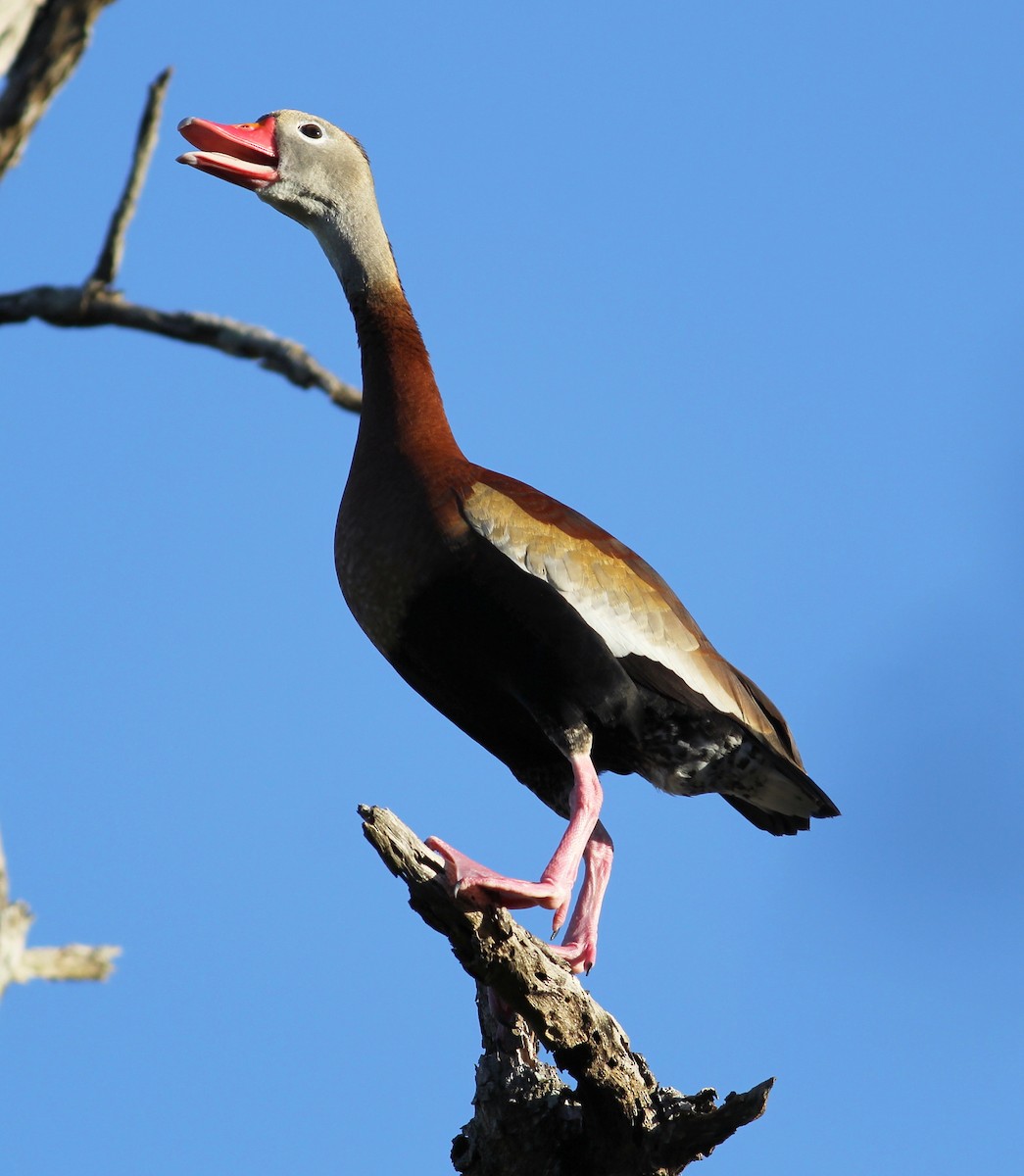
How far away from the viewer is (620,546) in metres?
5.56

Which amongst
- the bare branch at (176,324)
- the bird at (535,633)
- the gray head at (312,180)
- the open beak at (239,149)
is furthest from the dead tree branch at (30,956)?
the open beak at (239,149)

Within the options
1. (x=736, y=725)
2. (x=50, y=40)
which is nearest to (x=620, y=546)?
(x=736, y=725)

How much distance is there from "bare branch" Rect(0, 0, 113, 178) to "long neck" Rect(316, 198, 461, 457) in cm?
259

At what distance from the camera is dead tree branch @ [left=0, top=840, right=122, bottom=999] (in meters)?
2.47

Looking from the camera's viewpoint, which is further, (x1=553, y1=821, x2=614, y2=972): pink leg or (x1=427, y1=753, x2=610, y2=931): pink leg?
(x1=553, y1=821, x2=614, y2=972): pink leg

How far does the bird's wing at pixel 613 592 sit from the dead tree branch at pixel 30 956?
261 centimetres

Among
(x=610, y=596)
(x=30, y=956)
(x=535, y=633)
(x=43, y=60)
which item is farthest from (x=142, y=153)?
(x=610, y=596)

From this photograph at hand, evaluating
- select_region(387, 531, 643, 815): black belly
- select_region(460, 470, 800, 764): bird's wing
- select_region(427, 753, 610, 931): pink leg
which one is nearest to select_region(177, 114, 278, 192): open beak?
select_region(460, 470, 800, 764): bird's wing

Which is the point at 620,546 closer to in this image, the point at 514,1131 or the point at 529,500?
the point at 529,500

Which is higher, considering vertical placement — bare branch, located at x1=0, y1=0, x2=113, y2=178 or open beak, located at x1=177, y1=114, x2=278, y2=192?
open beak, located at x1=177, y1=114, x2=278, y2=192

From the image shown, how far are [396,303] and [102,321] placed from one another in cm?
288

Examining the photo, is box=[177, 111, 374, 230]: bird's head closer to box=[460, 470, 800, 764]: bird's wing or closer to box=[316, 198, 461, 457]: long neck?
box=[316, 198, 461, 457]: long neck

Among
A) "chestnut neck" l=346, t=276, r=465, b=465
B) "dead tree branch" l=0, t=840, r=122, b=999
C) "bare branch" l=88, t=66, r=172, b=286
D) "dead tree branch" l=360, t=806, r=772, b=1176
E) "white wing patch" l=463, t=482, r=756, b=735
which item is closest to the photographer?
"dead tree branch" l=0, t=840, r=122, b=999

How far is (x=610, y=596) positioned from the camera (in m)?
5.25
